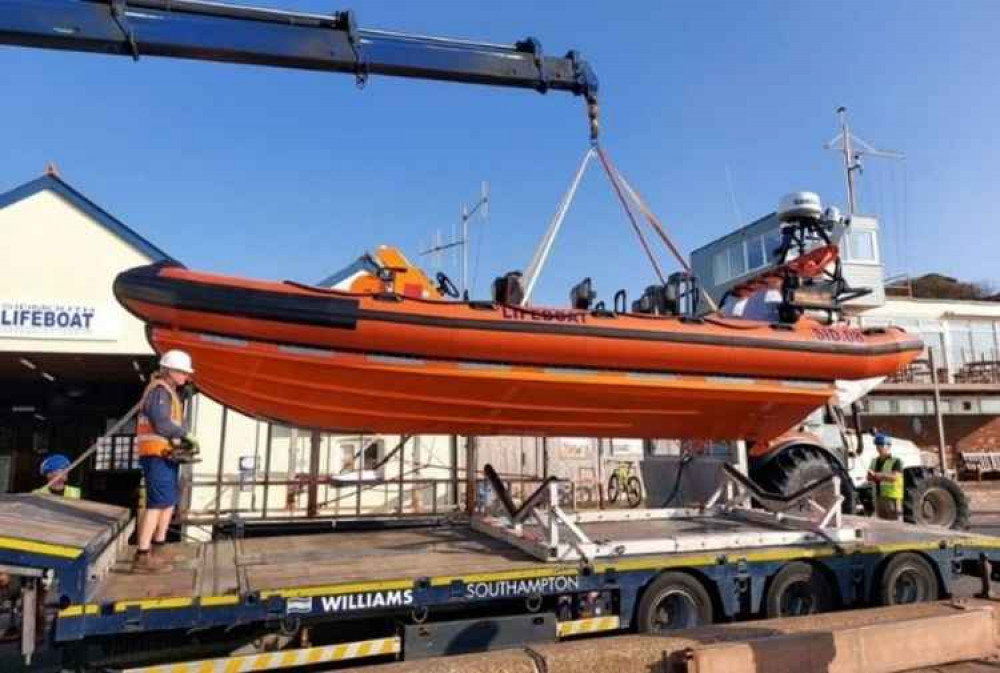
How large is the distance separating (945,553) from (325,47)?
5959 mm

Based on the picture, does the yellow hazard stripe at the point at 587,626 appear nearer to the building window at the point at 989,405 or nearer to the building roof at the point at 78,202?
the building roof at the point at 78,202

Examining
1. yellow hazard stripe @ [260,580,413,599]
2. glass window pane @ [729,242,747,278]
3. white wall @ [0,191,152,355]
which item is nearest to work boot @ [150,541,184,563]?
yellow hazard stripe @ [260,580,413,599]

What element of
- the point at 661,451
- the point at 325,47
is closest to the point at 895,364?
the point at 661,451

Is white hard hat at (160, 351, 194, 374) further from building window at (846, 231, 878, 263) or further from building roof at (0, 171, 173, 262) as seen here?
building window at (846, 231, 878, 263)

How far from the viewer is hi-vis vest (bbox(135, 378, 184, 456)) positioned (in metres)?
3.87

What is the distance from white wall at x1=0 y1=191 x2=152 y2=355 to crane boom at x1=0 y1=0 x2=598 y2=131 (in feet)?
15.7

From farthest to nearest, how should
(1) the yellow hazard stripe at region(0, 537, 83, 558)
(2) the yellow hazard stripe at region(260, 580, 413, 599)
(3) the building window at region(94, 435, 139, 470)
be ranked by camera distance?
(3) the building window at region(94, 435, 139, 470) → (2) the yellow hazard stripe at region(260, 580, 413, 599) → (1) the yellow hazard stripe at region(0, 537, 83, 558)

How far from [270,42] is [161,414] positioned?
3.15 meters

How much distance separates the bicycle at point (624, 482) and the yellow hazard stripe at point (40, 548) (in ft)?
30.9

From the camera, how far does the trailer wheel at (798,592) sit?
4.67 metres

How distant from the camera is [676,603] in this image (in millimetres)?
4430

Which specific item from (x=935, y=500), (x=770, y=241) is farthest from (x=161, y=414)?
(x=770, y=241)

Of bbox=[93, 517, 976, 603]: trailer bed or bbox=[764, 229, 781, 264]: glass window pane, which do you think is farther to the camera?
bbox=[764, 229, 781, 264]: glass window pane

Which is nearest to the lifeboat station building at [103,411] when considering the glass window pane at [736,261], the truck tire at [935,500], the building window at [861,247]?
the truck tire at [935,500]
